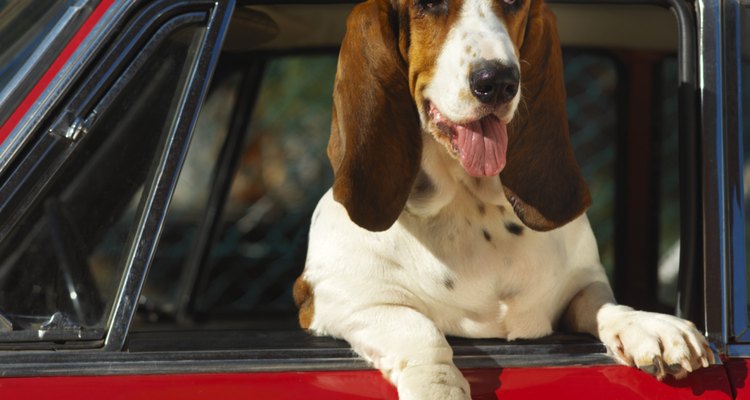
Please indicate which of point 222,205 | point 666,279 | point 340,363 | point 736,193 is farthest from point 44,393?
point 666,279

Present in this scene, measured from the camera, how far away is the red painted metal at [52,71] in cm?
182

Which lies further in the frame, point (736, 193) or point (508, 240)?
point (508, 240)

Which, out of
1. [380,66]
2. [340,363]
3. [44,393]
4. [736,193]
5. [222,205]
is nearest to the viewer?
[44,393]

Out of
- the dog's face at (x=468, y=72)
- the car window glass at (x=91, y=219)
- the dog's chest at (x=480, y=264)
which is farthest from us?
the dog's chest at (x=480, y=264)

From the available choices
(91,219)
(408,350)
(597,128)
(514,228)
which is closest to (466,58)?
(514,228)

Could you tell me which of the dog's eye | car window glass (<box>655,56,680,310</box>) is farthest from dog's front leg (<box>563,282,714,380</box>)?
car window glass (<box>655,56,680,310</box>)

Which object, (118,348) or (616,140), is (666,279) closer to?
(616,140)

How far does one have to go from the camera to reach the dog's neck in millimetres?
2209

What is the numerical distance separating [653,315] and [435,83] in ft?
1.97

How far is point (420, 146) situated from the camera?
83.8 inches

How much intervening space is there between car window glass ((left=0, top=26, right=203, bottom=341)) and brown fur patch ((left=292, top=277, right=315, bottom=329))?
0.42 m

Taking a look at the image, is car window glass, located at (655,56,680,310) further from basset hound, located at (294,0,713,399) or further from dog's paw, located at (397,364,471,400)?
dog's paw, located at (397,364,471,400)

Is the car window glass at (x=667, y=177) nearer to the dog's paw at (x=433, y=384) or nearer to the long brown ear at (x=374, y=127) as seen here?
the long brown ear at (x=374, y=127)

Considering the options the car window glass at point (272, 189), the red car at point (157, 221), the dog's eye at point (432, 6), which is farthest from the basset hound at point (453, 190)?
the car window glass at point (272, 189)
